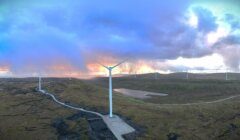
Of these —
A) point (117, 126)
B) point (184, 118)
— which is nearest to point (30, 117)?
point (117, 126)

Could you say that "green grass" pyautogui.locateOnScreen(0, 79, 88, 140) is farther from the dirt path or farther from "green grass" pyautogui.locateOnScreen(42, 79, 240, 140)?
"green grass" pyautogui.locateOnScreen(42, 79, 240, 140)

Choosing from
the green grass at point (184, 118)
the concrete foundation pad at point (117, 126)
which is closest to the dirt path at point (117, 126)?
the concrete foundation pad at point (117, 126)

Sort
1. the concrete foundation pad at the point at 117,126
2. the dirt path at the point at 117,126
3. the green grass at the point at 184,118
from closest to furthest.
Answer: the dirt path at the point at 117,126 → the concrete foundation pad at the point at 117,126 → the green grass at the point at 184,118

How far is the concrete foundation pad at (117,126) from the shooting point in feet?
395

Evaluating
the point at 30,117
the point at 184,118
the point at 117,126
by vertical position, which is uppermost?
the point at 30,117

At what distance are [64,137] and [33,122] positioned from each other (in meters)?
26.3

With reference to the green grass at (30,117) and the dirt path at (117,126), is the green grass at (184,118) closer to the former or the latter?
the dirt path at (117,126)

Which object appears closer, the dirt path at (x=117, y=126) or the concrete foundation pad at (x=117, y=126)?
the dirt path at (x=117, y=126)

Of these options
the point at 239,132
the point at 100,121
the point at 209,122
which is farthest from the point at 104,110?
the point at 239,132

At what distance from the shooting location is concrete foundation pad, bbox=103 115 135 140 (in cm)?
12051

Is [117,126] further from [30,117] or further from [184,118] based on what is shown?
[30,117]

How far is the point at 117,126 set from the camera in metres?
128

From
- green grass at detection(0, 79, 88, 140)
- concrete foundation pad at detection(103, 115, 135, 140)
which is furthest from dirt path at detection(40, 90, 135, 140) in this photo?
green grass at detection(0, 79, 88, 140)

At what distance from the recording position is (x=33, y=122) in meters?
146
